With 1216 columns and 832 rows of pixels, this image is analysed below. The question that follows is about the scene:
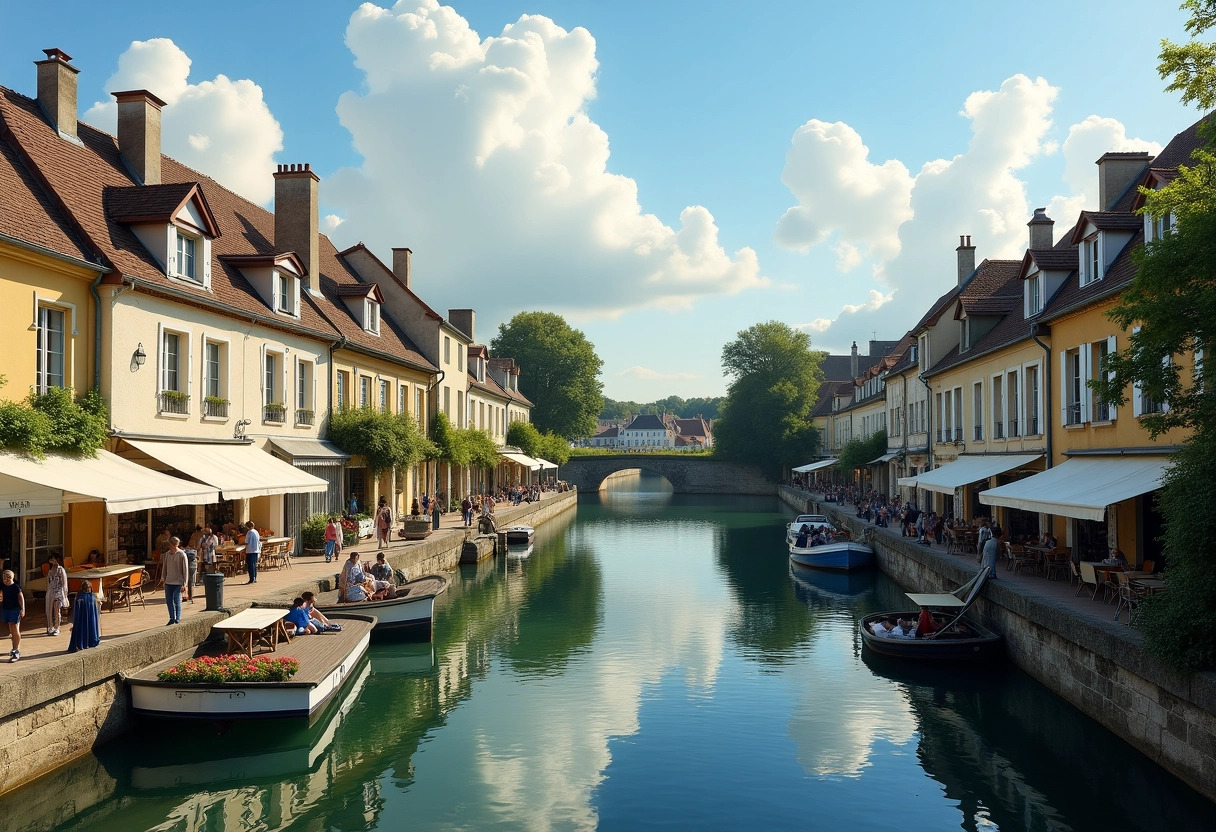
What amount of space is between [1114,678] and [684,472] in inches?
2633

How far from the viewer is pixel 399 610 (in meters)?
17.7

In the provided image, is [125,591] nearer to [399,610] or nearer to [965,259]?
[399,610]

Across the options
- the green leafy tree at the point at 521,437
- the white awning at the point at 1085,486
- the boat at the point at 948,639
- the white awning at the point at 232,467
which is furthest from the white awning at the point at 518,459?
the white awning at the point at 1085,486

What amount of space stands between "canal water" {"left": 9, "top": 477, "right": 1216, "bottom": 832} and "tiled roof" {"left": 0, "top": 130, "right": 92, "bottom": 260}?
8094mm

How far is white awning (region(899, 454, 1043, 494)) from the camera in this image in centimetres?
2202

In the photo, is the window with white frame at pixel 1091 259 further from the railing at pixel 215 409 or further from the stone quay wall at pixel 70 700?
the railing at pixel 215 409

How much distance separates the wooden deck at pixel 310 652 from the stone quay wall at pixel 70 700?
0.55 feet

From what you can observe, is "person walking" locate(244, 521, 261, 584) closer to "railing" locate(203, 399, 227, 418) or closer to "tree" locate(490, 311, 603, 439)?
"railing" locate(203, 399, 227, 418)

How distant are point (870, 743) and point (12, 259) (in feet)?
48.5

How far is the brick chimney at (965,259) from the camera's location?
131ft

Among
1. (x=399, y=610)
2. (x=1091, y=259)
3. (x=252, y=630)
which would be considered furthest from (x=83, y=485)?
(x=1091, y=259)

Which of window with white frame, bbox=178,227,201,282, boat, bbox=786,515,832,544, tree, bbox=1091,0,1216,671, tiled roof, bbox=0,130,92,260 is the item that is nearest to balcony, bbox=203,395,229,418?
window with white frame, bbox=178,227,201,282

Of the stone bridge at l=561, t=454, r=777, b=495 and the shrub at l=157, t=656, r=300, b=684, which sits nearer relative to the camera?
the shrub at l=157, t=656, r=300, b=684

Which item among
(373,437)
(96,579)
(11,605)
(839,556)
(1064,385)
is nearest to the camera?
(11,605)
